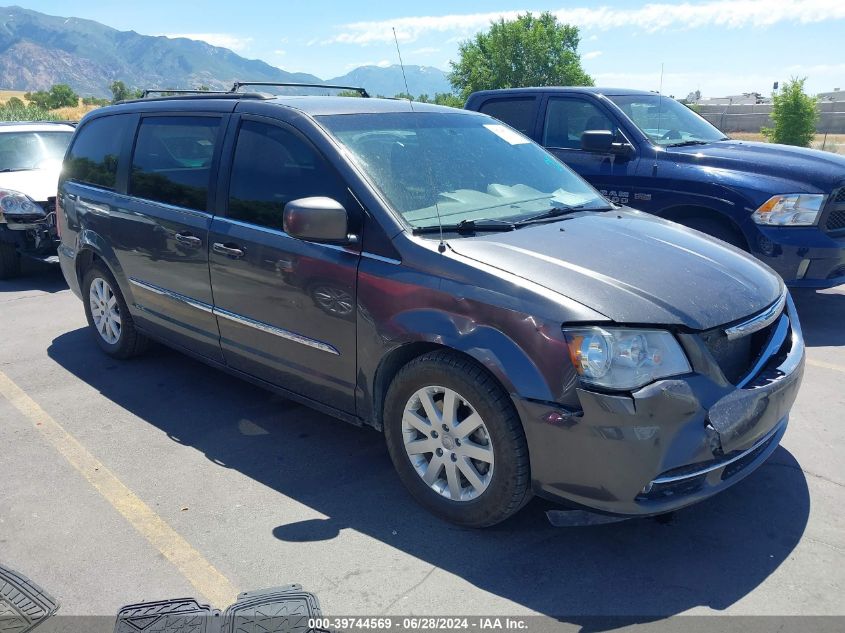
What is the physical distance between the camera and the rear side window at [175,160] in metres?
4.23

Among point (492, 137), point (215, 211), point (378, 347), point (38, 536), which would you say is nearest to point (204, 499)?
point (38, 536)

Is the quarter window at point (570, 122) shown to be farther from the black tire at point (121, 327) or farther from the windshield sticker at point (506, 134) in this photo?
the black tire at point (121, 327)

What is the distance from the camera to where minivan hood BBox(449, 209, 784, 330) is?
283 cm

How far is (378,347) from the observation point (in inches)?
130

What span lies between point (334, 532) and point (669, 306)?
5.62 feet

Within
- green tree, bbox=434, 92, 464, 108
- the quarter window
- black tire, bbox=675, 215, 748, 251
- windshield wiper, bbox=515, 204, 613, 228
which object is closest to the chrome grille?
black tire, bbox=675, 215, 748, 251

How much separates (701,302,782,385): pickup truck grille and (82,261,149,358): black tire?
3.95 m

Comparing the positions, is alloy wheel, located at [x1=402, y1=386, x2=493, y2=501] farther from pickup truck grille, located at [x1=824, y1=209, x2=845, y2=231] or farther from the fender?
pickup truck grille, located at [x1=824, y1=209, x2=845, y2=231]

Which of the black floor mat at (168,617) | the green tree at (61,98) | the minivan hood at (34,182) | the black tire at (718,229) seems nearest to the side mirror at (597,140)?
the black tire at (718,229)

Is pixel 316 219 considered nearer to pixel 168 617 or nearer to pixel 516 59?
pixel 168 617

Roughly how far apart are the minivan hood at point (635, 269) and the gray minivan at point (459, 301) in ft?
0.04

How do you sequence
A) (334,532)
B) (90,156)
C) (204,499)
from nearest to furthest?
(334,532) → (204,499) → (90,156)

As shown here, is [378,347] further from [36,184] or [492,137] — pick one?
[36,184]

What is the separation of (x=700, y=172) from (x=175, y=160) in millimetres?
4152
